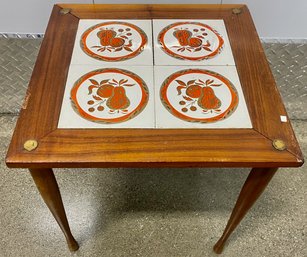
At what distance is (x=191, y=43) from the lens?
3.10 feet

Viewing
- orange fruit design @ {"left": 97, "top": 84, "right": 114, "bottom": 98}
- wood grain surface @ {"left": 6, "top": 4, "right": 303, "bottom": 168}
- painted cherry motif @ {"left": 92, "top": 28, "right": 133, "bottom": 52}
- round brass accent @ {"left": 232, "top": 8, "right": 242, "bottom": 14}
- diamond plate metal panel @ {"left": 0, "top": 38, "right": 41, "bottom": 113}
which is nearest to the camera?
wood grain surface @ {"left": 6, "top": 4, "right": 303, "bottom": 168}

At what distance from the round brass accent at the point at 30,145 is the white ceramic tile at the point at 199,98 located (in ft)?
0.83

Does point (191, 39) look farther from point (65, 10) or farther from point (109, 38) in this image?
point (65, 10)

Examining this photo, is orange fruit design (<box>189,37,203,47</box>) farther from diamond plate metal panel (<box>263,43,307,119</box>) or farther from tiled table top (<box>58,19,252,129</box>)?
diamond plate metal panel (<box>263,43,307,119</box>)

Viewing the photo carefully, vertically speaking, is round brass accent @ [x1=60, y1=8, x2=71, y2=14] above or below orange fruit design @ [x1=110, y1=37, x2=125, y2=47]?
above

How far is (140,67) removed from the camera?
0.87 m

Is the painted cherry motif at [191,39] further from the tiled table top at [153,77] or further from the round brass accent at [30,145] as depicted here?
the round brass accent at [30,145]

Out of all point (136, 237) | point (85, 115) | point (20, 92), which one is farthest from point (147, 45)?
point (20, 92)

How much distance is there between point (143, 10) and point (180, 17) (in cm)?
11

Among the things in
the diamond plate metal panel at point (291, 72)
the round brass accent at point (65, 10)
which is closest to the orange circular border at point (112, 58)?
the round brass accent at point (65, 10)

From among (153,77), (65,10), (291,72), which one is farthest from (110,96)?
(291,72)

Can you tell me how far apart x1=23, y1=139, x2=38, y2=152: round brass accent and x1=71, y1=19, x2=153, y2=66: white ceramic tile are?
0.25 meters

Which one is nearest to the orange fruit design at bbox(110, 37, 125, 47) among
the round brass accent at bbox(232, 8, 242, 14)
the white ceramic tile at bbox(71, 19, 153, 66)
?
the white ceramic tile at bbox(71, 19, 153, 66)

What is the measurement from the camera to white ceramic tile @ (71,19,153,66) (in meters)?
0.89
